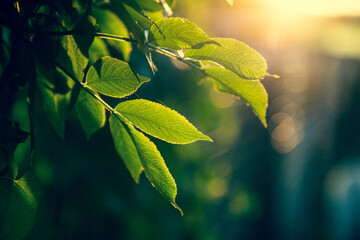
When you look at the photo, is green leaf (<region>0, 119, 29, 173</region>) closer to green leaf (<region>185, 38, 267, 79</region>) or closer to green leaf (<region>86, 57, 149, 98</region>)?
green leaf (<region>86, 57, 149, 98</region>)

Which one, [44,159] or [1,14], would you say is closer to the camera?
[1,14]

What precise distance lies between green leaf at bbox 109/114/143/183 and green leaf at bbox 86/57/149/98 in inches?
1.7

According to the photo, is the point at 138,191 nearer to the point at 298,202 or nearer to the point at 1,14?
the point at 1,14

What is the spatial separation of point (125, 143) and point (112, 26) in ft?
1.09

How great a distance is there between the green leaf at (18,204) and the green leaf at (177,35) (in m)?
0.22

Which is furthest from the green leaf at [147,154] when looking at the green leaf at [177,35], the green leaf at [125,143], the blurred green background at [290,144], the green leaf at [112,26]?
the blurred green background at [290,144]

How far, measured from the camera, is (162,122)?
430 millimetres

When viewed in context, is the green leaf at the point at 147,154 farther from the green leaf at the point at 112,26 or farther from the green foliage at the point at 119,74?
the green leaf at the point at 112,26

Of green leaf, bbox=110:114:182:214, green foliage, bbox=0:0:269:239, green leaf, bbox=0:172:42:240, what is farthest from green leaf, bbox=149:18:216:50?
green leaf, bbox=0:172:42:240

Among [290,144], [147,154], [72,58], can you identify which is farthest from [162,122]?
[290,144]

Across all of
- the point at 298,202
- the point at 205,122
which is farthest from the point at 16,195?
the point at 298,202

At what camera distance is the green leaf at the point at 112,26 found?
26.4 inches

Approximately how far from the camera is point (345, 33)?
9469 millimetres

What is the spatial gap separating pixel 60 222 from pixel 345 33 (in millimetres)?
9794
